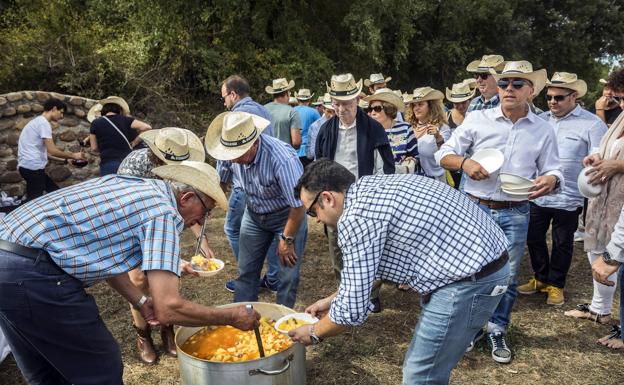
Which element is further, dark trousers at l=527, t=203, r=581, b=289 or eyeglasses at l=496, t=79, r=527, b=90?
dark trousers at l=527, t=203, r=581, b=289

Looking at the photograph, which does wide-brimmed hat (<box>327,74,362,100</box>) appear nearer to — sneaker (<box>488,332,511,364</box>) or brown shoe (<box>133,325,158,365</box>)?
sneaker (<box>488,332,511,364</box>)

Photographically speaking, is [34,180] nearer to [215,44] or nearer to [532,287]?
[532,287]

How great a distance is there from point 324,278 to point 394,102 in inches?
84.5

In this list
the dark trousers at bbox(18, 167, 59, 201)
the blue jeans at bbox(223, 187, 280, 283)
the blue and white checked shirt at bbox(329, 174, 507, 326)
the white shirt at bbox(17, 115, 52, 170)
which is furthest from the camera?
the dark trousers at bbox(18, 167, 59, 201)

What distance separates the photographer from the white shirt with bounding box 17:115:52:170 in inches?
257

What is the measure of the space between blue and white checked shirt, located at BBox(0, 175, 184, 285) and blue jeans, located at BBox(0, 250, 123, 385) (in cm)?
9

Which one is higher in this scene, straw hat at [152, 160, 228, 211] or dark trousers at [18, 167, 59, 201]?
straw hat at [152, 160, 228, 211]

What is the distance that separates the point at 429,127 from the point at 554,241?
5.61 ft

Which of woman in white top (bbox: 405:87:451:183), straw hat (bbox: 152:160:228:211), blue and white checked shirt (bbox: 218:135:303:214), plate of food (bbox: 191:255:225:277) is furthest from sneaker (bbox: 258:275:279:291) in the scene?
straw hat (bbox: 152:160:228:211)

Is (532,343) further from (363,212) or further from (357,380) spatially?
(363,212)

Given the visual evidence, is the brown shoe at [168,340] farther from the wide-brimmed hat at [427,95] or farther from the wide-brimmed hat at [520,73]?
the wide-brimmed hat at [427,95]

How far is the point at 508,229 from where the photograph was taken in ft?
11.5

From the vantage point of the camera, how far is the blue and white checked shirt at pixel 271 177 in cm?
341

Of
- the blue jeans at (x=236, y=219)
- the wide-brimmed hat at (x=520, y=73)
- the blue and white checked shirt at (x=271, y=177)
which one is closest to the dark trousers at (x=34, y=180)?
the blue jeans at (x=236, y=219)
